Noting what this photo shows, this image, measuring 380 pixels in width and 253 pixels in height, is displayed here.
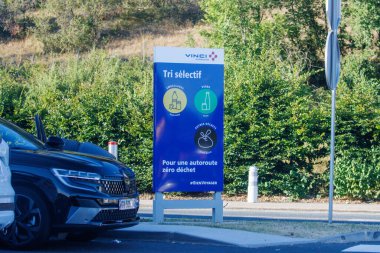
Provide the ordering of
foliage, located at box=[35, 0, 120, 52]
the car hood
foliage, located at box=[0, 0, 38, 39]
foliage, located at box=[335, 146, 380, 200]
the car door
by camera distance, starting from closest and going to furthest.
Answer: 1. the car door
2. the car hood
3. foliage, located at box=[335, 146, 380, 200]
4. foliage, located at box=[35, 0, 120, 52]
5. foliage, located at box=[0, 0, 38, 39]

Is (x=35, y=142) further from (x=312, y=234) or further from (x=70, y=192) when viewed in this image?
(x=312, y=234)

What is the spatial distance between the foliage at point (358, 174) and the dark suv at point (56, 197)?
38.8ft

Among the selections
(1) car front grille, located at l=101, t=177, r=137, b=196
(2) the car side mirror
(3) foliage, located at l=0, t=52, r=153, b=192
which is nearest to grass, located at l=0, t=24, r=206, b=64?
(3) foliage, located at l=0, t=52, r=153, b=192

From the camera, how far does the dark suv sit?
10.1m

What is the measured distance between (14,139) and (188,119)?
323cm

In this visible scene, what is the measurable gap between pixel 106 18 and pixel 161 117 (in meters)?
50.1

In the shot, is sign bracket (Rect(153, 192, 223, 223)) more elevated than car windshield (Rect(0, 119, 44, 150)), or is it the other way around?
car windshield (Rect(0, 119, 44, 150))

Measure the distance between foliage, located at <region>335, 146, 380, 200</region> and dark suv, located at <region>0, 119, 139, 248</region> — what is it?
466 inches

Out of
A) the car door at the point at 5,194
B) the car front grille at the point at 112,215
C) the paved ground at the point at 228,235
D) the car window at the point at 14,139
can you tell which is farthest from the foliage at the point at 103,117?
the car door at the point at 5,194

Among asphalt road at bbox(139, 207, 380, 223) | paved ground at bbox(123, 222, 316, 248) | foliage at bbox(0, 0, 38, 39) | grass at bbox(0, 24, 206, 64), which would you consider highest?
foliage at bbox(0, 0, 38, 39)

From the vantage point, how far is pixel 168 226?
40.9 ft

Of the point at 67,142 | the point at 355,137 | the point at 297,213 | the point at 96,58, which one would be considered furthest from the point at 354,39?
the point at 67,142

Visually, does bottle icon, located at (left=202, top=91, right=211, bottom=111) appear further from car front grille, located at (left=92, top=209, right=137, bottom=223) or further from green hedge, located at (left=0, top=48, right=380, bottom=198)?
green hedge, located at (left=0, top=48, right=380, bottom=198)

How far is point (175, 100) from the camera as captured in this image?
13.2 m
